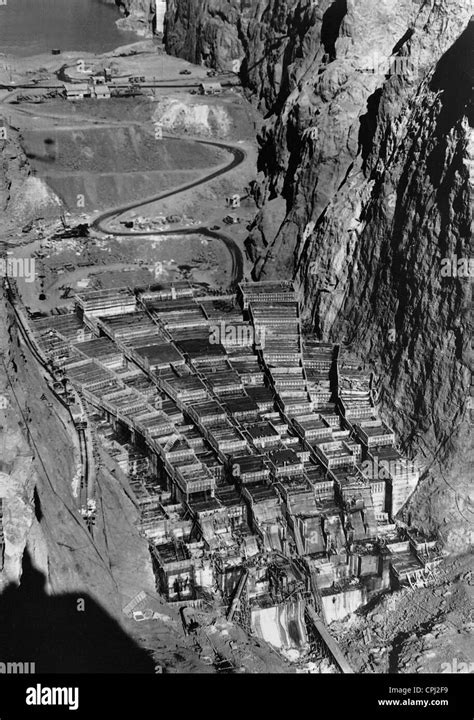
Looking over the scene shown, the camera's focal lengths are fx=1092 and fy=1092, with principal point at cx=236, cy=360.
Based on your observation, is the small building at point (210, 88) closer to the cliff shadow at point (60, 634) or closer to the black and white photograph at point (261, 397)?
the black and white photograph at point (261, 397)

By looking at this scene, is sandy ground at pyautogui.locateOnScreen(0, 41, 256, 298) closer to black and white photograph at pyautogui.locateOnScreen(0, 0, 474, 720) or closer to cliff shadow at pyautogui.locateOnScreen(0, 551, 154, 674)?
black and white photograph at pyautogui.locateOnScreen(0, 0, 474, 720)

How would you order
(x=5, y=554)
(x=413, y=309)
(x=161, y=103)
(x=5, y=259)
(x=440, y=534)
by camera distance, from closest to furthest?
(x=5, y=554), (x=440, y=534), (x=413, y=309), (x=5, y=259), (x=161, y=103)

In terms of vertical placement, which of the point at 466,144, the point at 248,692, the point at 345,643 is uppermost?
the point at 466,144

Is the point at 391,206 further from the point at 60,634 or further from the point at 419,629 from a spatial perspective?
the point at 60,634

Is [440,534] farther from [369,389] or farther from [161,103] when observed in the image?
[161,103]

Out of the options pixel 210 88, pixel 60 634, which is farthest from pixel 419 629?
pixel 210 88

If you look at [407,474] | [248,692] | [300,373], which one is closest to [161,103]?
[300,373]
